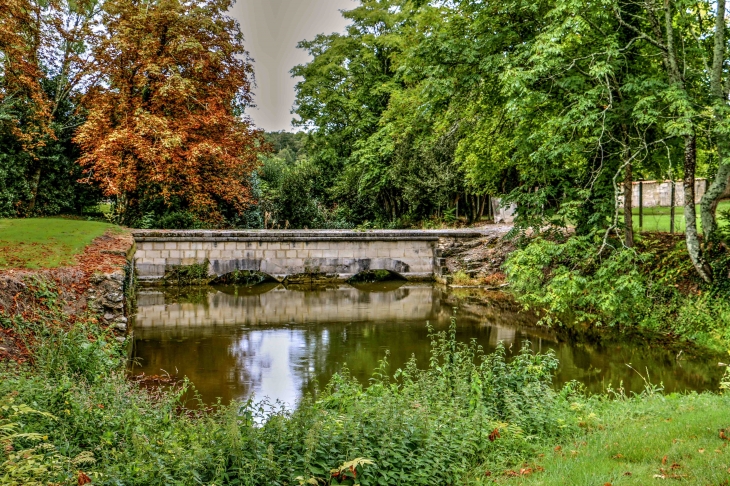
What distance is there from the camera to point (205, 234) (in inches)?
714

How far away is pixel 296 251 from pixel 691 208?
12.7 m

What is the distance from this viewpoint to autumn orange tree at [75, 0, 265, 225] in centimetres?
1839

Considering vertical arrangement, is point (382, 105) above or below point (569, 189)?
above

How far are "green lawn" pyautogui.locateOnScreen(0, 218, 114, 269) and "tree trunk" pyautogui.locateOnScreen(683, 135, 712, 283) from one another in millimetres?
10461

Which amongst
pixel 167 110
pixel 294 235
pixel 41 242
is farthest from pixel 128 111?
pixel 41 242

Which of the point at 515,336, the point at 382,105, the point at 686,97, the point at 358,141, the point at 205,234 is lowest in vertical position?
the point at 515,336

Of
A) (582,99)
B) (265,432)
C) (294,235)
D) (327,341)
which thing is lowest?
(327,341)

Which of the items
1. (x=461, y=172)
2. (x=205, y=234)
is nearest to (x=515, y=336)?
(x=205, y=234)

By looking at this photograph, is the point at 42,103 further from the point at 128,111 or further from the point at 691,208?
the point at 691,208

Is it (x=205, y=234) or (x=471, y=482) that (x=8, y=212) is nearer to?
(x=205, y=234)

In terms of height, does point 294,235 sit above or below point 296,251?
above

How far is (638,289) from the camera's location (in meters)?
8.75

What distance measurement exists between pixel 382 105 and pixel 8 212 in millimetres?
17115

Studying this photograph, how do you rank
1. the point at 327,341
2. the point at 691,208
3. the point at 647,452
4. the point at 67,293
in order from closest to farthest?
the point at 647,452
the point at 67,293
the point at 691,208
the point at 327,341
